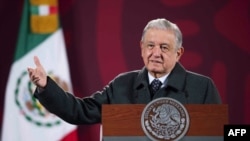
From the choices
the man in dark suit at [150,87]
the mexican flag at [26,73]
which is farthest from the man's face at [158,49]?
the mexican flag at [26,73]

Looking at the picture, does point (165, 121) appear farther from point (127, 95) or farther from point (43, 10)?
point (43, 10)

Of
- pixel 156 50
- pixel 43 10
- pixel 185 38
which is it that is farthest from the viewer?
pixel 185 38

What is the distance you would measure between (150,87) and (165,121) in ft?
1.25

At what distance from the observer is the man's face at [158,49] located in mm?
1932

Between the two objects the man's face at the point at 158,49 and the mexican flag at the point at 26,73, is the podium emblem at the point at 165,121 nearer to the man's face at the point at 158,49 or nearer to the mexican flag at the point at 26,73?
the man's face at the point at 158,49

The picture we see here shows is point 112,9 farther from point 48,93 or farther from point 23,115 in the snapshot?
point 48,93

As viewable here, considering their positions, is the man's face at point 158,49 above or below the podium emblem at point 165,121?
above

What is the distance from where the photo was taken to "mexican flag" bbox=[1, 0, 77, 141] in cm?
366

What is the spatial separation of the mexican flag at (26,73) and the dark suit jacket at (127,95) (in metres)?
1.62

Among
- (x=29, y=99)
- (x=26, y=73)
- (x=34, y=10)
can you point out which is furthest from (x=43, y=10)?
(x=29, y=99)

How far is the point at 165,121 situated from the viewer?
64.4 inches

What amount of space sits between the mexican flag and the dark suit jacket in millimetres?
1619

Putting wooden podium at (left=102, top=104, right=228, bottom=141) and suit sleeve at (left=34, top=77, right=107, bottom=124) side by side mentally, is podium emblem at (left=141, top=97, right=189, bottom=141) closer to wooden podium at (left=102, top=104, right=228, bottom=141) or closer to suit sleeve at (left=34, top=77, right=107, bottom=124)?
wooden podium at (left=102, top=104, right=228, bottom=141)

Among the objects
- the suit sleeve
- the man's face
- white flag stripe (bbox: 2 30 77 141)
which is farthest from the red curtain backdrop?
the man's face
